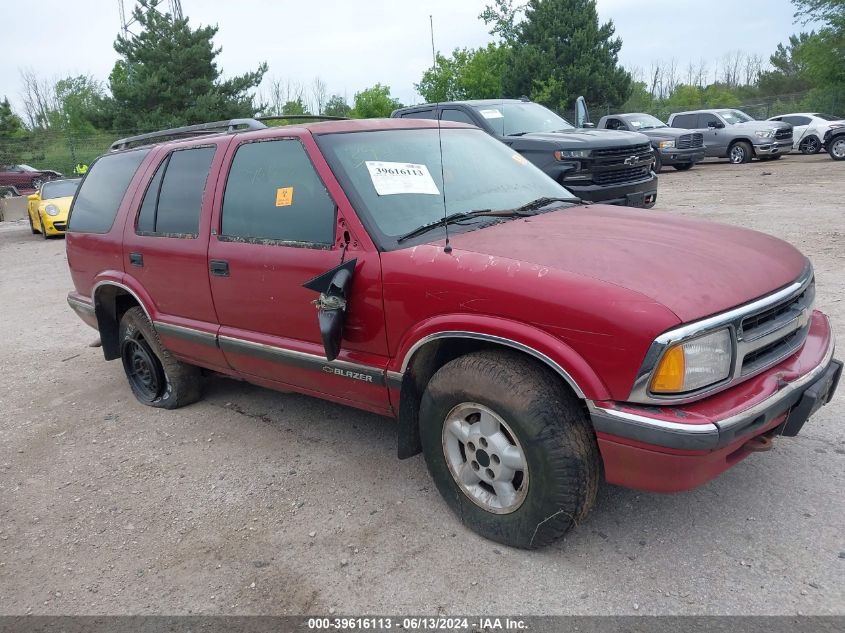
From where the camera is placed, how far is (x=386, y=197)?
320cm

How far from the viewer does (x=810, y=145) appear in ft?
72.6

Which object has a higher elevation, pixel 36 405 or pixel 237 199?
pixel 237 199

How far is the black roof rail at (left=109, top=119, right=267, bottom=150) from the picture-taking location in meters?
4.14

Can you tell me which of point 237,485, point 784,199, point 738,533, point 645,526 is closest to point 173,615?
point 237,485

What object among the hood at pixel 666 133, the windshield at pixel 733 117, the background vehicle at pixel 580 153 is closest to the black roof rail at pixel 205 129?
the background vehicle at pixel 580 153

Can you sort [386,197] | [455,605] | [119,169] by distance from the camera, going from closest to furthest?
[455,605] → [386,197] → [119,169]

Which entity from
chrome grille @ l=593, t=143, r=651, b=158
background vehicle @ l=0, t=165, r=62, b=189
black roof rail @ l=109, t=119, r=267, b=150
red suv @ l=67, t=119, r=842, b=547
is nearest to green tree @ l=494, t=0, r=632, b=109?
background vehicle @ l=0, t=165, r=62, b=189

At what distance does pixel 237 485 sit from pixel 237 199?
1.56 meters

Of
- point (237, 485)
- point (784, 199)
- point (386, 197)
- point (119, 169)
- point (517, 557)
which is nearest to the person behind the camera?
point (517, 557)

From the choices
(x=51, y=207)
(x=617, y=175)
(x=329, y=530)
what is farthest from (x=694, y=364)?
(x=51, y=207)

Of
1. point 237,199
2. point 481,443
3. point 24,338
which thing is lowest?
point 24,338

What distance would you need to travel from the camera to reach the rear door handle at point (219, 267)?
3.69m

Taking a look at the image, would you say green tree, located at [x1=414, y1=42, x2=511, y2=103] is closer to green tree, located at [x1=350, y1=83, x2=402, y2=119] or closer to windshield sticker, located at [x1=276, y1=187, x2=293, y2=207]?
green tree, located at [x1=350, y1=83, x2=402, y2=119]

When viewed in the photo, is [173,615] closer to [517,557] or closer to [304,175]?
[517,557]
